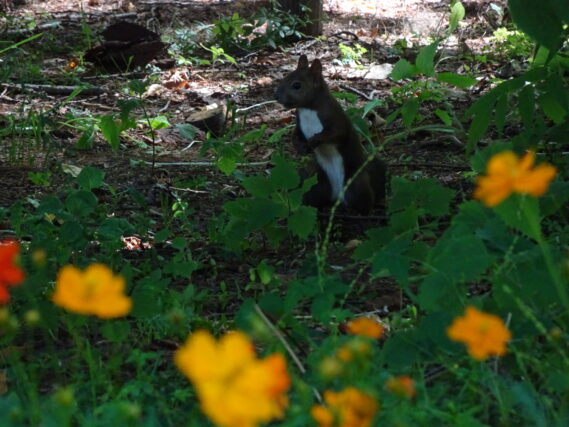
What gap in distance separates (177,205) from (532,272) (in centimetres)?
245

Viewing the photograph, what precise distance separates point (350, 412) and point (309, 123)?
3.93 m

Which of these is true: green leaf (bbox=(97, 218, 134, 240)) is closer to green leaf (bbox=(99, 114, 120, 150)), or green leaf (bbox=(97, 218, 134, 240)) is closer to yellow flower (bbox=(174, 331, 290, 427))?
green leaf (bbox=(99, 114, 120, 150))

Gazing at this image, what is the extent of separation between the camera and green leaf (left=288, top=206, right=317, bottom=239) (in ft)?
11.9

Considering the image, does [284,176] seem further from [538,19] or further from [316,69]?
[316,69]

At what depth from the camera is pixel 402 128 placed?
6711mm

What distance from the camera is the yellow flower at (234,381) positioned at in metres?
1.36

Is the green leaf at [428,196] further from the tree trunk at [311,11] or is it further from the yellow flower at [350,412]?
the tree trunk at [311,11]

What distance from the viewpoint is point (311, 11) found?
32.4 ft

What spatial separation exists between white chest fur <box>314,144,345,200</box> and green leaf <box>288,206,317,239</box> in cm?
157

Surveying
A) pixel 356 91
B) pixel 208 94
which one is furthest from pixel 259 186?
pixel 208 94

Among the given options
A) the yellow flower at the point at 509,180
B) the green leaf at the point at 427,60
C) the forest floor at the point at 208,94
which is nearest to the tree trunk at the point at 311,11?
the forest floor at the point at 208,94

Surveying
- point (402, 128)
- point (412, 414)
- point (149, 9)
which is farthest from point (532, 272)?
point (149, 9)

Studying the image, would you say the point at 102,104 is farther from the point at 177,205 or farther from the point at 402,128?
the point at 177,205

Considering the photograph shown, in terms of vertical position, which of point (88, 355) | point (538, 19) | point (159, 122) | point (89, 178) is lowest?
point (159, 122)
